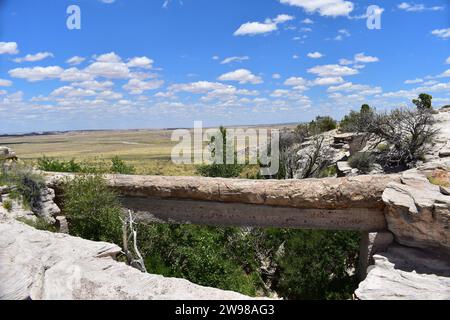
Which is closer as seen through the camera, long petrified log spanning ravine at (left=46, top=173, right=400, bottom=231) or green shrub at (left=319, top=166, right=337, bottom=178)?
long petrified log spanning ravine at (left=46, top=173, right=400, bottom=231)

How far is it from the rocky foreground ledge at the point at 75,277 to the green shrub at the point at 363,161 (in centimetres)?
1623

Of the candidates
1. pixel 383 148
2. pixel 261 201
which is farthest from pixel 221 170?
pixel 261 201

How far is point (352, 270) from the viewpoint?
12281 mm

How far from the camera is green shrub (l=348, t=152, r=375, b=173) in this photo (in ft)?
65.9

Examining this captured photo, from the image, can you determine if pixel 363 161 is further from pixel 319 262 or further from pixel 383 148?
pixel 319 262

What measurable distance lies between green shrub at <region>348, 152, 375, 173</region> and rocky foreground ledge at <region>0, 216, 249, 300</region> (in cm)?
1623

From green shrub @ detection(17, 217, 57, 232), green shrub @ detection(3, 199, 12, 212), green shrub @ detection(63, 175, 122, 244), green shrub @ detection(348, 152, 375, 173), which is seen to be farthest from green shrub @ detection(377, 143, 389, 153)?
green shrub @ detection(3, 199, 12, 212)

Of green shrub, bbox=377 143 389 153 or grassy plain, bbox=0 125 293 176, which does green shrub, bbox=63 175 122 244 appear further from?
green shrub, bbox=377 143 389 153

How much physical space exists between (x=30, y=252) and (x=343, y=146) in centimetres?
2497
